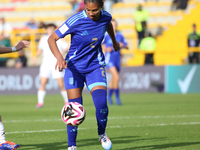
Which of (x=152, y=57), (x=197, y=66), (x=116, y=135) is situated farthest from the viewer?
(x=152, y=57)

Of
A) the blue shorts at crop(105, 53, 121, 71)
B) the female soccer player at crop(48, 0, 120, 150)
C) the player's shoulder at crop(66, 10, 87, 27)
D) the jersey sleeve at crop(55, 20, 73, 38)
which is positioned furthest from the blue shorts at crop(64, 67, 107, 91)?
the blue shorts at crop(105, 53, 121, 71)

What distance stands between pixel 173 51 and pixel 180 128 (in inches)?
500

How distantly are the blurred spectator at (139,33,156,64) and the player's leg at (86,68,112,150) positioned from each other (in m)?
14.3

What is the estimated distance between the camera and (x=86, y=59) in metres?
5.54

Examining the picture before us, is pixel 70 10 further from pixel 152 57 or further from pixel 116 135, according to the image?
pixel 116 135

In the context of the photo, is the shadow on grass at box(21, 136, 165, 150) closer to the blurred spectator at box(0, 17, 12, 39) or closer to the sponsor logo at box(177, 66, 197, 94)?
the sponsor logo at box(177, 66, 197, 94)

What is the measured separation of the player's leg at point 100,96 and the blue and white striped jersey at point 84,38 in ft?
0.38

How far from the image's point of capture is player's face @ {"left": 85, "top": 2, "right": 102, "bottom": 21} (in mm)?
5180

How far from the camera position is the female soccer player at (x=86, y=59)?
17.6 feet

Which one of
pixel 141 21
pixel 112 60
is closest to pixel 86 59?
pixel 112 60

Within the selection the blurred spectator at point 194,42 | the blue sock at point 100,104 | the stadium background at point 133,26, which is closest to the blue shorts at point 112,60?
the stadium background at point 133,26

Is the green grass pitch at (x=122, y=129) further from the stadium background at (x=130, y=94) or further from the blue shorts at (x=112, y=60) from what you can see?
the blue shorts at (x=112, y=60)

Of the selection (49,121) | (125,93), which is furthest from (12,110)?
(125,93)

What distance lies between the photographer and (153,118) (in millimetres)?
9469
